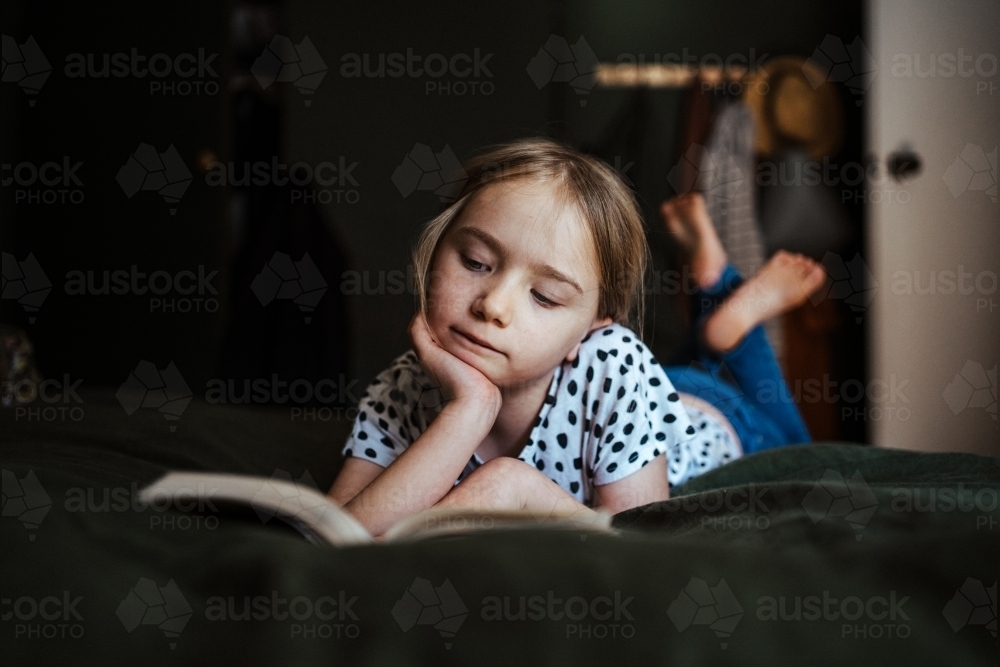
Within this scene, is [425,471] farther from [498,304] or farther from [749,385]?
[749,385]

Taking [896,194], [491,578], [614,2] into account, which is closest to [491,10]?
[614,2]

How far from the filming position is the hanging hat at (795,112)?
208cm

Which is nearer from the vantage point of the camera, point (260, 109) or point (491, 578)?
point (491, 578)

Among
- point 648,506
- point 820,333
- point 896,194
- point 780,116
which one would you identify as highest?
point 780,116

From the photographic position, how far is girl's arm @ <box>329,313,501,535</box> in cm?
61

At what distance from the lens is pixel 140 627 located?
375 mm

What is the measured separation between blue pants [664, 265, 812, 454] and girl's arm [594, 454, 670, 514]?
47 cm

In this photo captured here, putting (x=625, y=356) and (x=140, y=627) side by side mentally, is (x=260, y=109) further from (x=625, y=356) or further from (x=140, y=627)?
(x=140, y=627)

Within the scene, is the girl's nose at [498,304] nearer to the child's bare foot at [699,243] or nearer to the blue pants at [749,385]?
the blue pants at [749,385]

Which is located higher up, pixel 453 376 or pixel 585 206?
pixel 585 206

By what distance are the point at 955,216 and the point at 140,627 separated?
2042 mm

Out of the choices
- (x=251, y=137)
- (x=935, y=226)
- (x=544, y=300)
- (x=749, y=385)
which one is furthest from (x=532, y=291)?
(x=251, y=137)

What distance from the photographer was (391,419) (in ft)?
2.52

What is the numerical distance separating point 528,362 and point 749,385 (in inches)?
28.5
